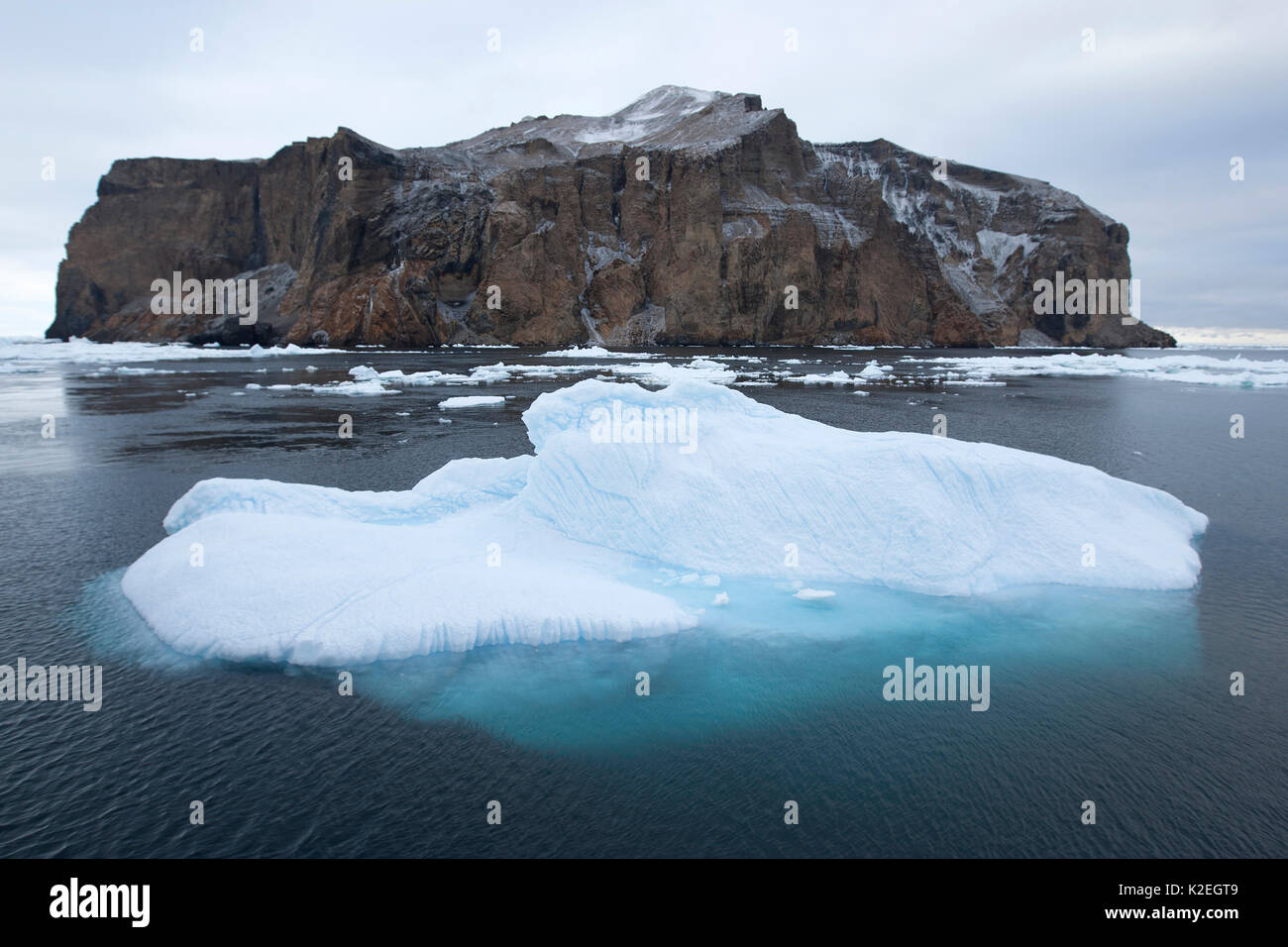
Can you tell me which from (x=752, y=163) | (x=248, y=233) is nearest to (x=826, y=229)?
(x=752, y=163)

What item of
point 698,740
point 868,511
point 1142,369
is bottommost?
point 698,740

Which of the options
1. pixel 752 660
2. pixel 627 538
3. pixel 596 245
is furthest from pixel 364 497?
pixel 596 245

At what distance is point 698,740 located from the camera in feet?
21.0

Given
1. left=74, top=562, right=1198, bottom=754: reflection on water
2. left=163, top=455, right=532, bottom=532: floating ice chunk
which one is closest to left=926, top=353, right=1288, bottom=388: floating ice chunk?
left=163, top=455, right=532, bottom=532: floating ice chunk

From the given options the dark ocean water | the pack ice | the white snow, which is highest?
the white snow

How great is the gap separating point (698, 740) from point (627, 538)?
14.8 feet

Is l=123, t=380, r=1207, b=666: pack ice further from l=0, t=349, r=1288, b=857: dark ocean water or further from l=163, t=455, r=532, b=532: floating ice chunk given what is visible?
l=0, t=349, r=1288, b=857: dark ocean water

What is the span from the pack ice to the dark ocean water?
0.43m

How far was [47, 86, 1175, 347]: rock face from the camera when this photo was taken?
88.1 meters

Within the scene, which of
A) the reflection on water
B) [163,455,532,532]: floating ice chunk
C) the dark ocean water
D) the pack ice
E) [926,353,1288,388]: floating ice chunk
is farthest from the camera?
[926,353,1288,388]: floating ice chunk

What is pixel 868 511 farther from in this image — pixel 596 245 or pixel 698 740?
pixel 596 245

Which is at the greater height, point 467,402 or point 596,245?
point 596,245

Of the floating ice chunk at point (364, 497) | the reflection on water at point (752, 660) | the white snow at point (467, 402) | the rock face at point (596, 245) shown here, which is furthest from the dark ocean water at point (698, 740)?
the rock face at point (596, 245)
